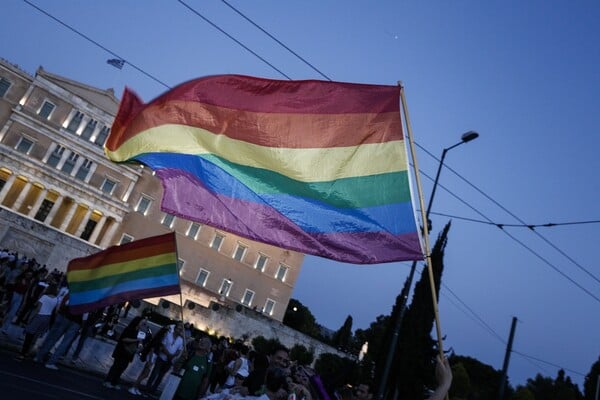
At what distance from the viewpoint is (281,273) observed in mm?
54906

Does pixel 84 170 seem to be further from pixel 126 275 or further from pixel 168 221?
pixel 126 275

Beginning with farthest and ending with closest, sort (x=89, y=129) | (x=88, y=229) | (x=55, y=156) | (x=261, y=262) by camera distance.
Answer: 1. (x=261, y=262)
2. (x=89, y=129)
3. (x=88, y=229)
4. (x=55, y=156)

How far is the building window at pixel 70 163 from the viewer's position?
45531mm

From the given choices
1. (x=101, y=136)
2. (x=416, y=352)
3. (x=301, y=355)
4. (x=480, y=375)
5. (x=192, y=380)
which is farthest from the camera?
(x=480, y=375)

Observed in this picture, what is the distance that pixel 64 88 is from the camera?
4631 centimetres

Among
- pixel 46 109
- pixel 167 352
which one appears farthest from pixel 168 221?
pixel 167 352

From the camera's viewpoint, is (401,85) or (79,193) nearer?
(401,85)

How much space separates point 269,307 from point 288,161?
164 feet

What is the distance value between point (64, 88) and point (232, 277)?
85.9ft

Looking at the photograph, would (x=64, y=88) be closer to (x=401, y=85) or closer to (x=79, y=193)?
(x=79, y=193)

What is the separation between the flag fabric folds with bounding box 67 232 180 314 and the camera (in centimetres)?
798

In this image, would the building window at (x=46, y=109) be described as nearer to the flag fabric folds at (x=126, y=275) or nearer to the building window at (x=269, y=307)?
the building window at (x=269, y=307)

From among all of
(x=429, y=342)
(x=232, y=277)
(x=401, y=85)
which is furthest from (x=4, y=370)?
(x=232, y=277)

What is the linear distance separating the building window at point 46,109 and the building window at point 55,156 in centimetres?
325
